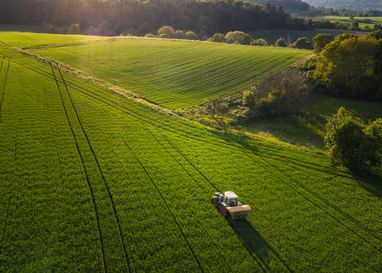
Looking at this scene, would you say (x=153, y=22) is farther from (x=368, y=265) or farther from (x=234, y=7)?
(x=368, y=265)

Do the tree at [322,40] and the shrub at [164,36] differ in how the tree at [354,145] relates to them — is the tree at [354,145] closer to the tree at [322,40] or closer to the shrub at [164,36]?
the tree at [322,40]

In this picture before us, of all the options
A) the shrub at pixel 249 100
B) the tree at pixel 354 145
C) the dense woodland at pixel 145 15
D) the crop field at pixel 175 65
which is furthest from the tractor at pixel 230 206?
the dense woodland at pixel 145 15

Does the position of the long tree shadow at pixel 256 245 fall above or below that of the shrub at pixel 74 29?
below

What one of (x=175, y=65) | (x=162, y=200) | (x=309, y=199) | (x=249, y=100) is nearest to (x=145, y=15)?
(x=175, y=65)

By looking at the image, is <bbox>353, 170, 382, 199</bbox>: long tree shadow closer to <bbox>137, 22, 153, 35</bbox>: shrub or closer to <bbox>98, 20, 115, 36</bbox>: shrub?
<bbox>98, 20, 115, 36</bbox>: shrub

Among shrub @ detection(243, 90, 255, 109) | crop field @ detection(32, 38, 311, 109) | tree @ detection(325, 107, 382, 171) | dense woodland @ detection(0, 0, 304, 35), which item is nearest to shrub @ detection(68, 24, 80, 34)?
dense woodland @ detection(0, 0, 304, 35)

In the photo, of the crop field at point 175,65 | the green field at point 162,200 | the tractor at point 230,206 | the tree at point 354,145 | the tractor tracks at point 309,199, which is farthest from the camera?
the crop field at point 175,65

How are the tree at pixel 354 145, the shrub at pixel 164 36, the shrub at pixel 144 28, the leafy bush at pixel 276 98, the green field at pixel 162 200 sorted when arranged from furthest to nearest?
the shrub at pixel 144 28 → the shrub at pixel 164 36 → the leafy bush at pixel 276 98 → the tree at pixel 354 145 → the green field at pixel 162 200
